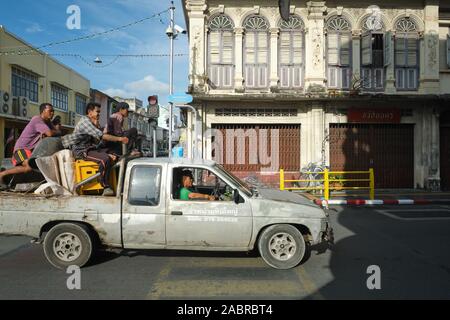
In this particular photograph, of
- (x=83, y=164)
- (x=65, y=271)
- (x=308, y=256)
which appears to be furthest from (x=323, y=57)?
(x=65, y=271)

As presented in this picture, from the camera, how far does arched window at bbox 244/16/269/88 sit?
15273 mm

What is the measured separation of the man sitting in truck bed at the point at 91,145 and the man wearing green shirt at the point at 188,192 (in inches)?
41.9

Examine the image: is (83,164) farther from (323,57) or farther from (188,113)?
(323,57)

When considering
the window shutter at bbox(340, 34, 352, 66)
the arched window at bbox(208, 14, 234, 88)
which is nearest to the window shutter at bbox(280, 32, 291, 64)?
the arched window at bbox(208, 14, 234, 88)

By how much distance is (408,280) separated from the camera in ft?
16.0

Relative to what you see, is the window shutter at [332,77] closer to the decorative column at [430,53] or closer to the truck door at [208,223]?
the decorative column at [430,53]

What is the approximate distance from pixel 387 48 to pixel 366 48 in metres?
0.82

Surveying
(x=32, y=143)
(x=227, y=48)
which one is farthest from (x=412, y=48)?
(x=32, y=143)

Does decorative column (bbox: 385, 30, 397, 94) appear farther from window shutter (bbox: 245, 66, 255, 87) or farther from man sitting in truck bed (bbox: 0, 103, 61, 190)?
man sitting in truck bed (bbox: 0, 103, 61, 190)

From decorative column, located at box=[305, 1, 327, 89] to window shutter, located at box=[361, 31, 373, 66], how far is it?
1.62 metres

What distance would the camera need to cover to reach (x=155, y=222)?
17.3ft

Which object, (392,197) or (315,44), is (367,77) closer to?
(315,44)

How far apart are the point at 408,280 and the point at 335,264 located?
1.03 metres
